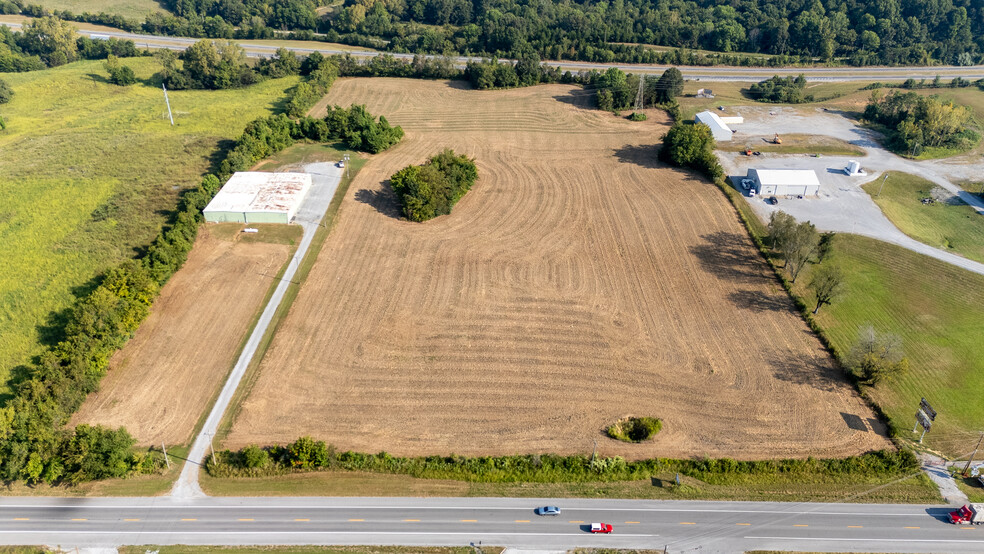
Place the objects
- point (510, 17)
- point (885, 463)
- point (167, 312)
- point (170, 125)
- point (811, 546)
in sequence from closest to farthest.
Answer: point (811, 546)
point (885, 463)
point (167, 312)
point (170, 125)
point (510, 17)

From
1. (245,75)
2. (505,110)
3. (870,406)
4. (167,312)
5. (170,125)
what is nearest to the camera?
(870,406)

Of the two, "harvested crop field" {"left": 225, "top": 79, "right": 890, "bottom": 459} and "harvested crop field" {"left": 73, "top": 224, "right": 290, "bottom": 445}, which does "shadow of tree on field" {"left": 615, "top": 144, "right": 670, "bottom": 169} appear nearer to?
"harvested crop field" {"left": 225, "top": 79, "right": 890, "bottom": 459}

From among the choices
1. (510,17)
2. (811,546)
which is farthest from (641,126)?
(811,546)

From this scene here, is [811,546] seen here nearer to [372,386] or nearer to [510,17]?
[372,386]

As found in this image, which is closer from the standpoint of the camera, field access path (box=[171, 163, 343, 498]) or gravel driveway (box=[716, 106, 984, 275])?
field access path (box=[171, 163, 343, 498])

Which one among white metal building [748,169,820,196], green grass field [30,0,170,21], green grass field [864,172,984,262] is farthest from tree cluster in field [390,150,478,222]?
green grass field [30,0,170,21]

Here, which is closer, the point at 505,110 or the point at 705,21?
the point at 505,110
